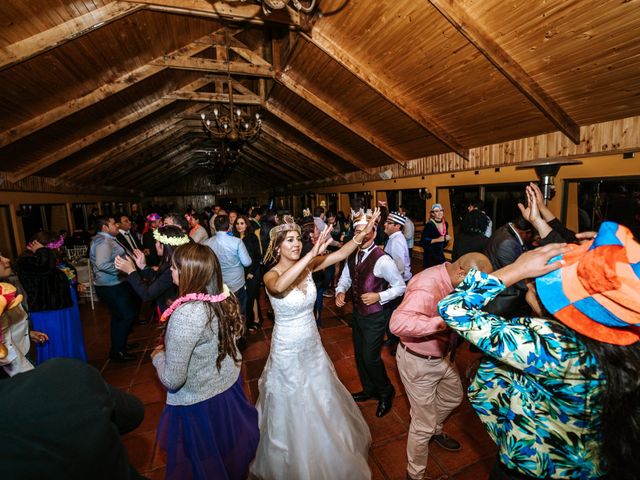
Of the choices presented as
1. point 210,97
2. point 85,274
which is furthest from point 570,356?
point 210,97

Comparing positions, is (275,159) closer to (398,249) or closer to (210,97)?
(210,97)

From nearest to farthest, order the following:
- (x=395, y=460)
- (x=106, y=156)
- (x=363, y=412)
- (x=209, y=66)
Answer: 1. (x=395, y=460)
2. (x=363, y=412)
3. (x=209, y=66)
4. (x=106, y=156)

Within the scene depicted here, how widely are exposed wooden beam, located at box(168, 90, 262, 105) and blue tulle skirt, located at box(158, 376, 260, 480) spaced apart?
8545mm

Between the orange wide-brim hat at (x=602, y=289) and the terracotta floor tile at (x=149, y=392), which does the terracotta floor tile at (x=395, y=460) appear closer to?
the orange wide-brim hat at (x=602, y=289)

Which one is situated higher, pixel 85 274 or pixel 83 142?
pixel 83 142

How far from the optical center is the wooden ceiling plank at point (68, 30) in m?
4.19

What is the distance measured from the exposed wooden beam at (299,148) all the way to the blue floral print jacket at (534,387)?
1136 cm

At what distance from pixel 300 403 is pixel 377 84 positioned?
5967 mm

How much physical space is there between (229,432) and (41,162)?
9.69 metres

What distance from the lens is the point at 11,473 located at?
0.57 meters

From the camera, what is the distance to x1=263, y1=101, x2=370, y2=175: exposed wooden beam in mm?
9336

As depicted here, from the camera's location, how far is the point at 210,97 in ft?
27.2

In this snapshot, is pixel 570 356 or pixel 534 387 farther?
pixel 534 387

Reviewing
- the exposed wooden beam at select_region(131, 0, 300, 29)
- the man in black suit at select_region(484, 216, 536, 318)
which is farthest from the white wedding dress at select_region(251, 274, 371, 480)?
the exposed wooden beam at select_region(131, 0, 300, 29)
